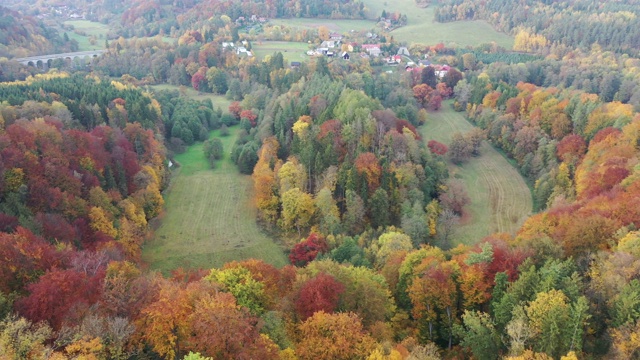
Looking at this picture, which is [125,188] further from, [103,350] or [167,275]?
[103,350]

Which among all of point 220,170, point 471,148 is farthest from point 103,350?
point 471,148

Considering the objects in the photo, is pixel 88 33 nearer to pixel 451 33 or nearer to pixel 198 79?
pixel 198 79

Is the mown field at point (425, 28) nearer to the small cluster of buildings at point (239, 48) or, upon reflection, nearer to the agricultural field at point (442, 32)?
the agricultural field at point (442, 32)

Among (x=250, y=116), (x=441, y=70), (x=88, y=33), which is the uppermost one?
(x=88, y=33)

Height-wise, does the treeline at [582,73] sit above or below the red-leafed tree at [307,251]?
above

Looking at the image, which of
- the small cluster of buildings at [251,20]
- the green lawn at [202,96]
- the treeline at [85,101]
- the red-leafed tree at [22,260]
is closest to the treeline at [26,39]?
the green lawn at [202,96]

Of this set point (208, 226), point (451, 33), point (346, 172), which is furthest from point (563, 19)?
point (208, 226)
